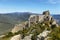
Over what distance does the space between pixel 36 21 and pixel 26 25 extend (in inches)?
195

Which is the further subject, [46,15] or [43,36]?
[46,15]

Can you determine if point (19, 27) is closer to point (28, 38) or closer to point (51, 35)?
point (28, 38)

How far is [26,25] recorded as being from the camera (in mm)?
60469

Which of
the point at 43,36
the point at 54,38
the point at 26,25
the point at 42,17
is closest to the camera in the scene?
the point at 54,38

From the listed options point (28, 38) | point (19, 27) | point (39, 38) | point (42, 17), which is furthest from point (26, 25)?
point (39, 38)

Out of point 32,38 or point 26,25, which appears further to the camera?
point 26,25

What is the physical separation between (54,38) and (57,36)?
0.73 m

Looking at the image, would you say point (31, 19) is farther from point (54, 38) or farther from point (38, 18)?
point (54, 38)

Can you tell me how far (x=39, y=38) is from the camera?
1222 inches

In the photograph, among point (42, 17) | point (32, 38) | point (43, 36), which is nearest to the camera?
point (43, 36)

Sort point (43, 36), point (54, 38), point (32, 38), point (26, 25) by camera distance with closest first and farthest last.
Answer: point (54, 38)
point (43, 36)
point (32, 38)
point (26, 25)

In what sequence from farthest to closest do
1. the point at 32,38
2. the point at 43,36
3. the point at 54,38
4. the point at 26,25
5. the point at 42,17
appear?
the point at 26,25 → the point at 42,17 → the point at 32,38 → the point at 43,36 → the point at 54,38

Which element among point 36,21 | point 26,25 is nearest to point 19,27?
point 26,25

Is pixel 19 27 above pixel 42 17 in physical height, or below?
below
